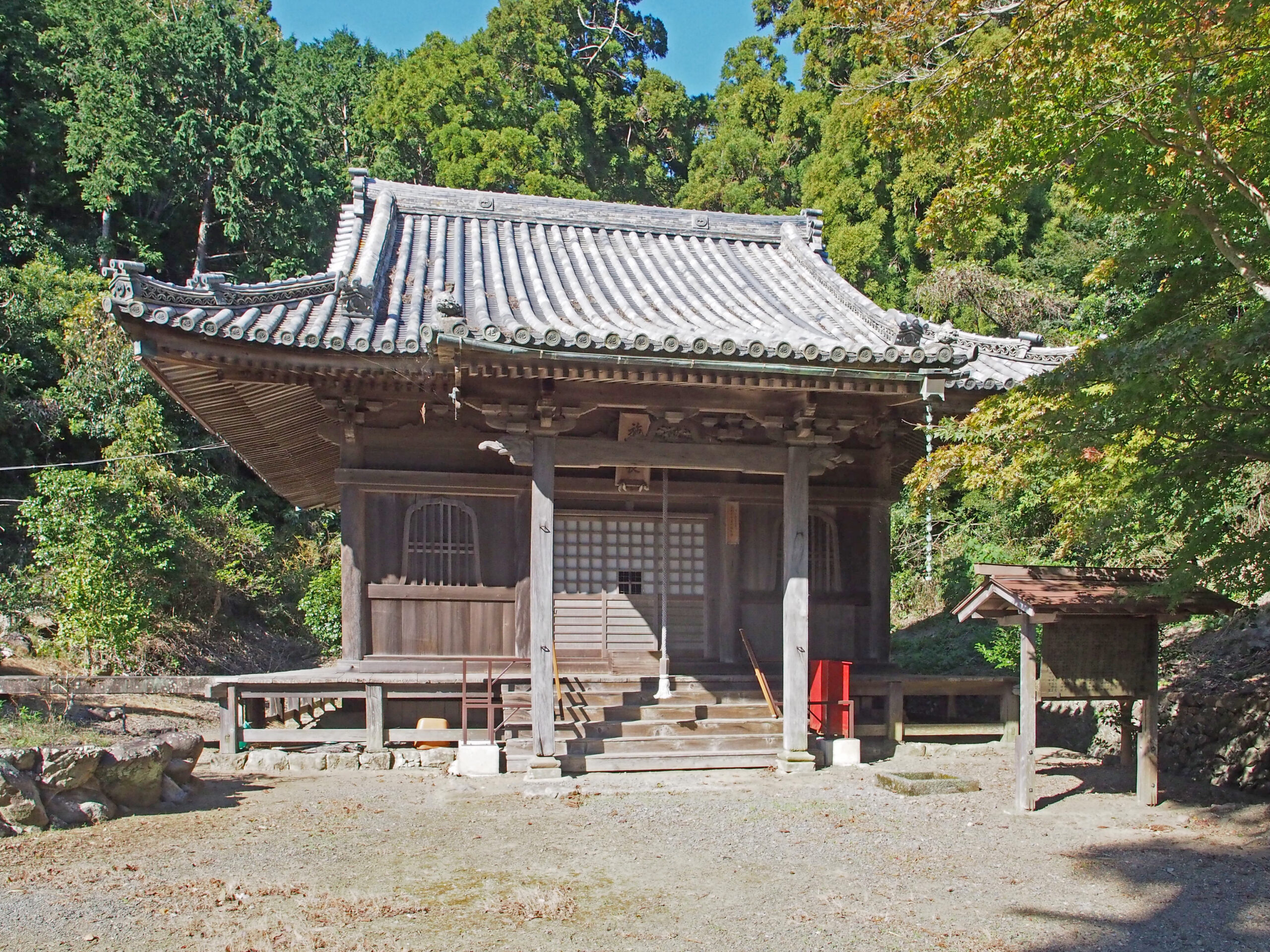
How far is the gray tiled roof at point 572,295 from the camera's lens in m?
9.01

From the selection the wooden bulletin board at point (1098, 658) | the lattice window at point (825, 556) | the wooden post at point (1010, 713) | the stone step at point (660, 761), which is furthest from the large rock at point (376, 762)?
the wooden post at point (1010, 713)

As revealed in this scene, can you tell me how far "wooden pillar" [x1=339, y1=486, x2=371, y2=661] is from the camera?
11.2 metres

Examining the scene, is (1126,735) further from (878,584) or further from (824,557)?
(824,557)

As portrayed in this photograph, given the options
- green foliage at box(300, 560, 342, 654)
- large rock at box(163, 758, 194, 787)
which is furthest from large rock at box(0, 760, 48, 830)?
green foliage at box(300, 560, 342, 654)

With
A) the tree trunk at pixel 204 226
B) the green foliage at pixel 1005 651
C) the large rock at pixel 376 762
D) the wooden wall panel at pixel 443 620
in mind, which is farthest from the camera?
the tree trunk at pixel 204 226

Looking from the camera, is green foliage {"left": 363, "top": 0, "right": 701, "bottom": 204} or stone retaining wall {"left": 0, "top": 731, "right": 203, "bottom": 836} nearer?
stone retaining wall {"left": 0, "top": 731, "right": 203, "bottom": 836}

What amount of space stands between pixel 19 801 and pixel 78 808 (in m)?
0.51

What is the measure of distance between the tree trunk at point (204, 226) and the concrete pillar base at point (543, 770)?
2195 cm

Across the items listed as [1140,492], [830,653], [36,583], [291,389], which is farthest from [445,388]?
[36,583]

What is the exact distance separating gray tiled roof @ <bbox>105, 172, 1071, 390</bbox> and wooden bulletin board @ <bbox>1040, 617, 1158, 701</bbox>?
2.59 m

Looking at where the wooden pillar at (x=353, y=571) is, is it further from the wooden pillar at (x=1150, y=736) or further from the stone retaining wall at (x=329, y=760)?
the wooden pillar at (x=1150, y=736)

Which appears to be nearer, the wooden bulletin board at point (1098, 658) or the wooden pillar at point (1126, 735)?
the wooden bulletin board at point (1098, 658)

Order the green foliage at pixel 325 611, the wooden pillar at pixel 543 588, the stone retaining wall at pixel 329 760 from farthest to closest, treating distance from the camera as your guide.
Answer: the green foliage at pixel 325 611 → the stone retaining wall at pixel 329 760 → the wooden pillar at pixel 543 588

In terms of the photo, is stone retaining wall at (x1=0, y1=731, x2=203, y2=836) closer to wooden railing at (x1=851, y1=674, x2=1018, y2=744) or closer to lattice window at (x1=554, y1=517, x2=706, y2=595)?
lattice window at (x1=554, y1=517, x2=706, y2=595)
